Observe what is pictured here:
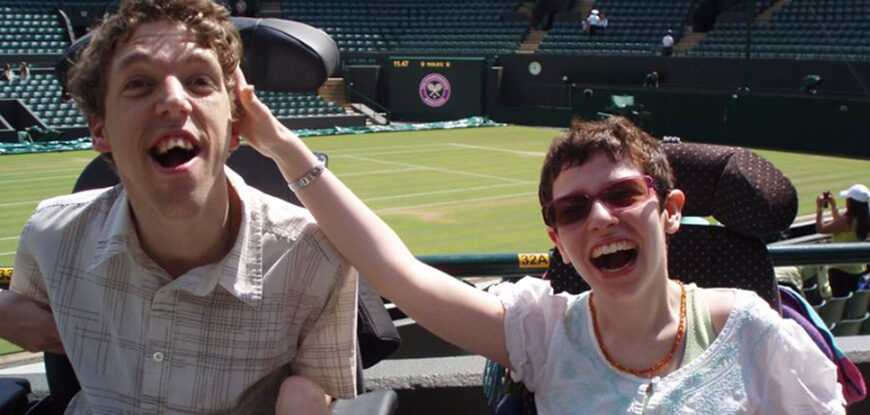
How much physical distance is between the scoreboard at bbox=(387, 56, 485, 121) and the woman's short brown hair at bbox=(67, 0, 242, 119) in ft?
89.8

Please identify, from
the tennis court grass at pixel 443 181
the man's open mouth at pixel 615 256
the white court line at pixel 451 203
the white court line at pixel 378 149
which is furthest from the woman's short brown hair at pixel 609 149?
the white court line at pixel 378 149

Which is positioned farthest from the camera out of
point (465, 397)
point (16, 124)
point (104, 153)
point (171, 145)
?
point (16, 124)

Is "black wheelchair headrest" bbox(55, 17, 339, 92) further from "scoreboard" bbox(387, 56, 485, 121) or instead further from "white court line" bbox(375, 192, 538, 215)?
"scoreboard" bbox(387, 56, 485, 121)

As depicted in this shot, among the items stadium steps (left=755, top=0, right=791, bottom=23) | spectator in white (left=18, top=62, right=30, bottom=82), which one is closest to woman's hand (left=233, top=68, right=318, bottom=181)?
spectator in white (left=18, top=62, right=30, bottom=82)

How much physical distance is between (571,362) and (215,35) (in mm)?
1059

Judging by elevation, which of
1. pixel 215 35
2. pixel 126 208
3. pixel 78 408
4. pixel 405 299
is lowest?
pixel 78 408

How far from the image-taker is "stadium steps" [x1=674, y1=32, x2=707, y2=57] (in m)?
31.9

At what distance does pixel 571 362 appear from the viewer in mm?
2336

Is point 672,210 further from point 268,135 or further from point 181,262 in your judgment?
point 181,262

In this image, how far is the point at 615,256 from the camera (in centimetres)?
226

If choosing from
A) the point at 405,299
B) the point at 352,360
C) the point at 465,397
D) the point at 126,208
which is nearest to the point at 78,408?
the point at 126,208

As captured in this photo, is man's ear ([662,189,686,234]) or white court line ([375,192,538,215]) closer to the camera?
man's ear ([662,189,686,234])

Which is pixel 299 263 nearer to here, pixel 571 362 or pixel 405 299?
pixel 405 299

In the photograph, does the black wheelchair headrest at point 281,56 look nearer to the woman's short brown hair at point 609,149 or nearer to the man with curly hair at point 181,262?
the man with curly hair at point 181,262
